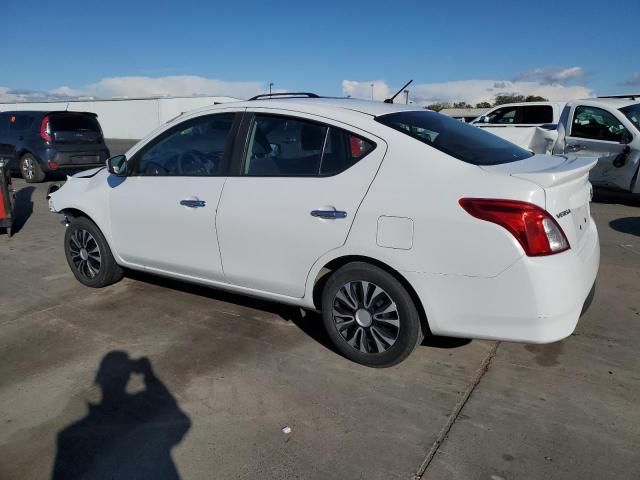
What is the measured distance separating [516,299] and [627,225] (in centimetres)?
551

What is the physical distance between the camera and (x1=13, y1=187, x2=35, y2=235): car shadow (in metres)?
8.07

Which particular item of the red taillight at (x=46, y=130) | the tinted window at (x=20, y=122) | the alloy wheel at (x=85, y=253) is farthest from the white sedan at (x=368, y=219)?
the tinted window at (x=20, y=122)

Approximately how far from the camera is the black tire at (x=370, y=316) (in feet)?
10.2

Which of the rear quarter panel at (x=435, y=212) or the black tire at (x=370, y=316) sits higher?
the rear quarter panel at (x=435, y=212)

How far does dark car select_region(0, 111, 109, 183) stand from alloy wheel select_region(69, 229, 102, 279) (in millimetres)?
7982

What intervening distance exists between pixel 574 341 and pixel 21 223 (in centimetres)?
796

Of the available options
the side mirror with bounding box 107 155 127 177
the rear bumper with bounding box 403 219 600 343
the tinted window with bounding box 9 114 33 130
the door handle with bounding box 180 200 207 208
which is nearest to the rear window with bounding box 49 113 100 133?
the tinted window with bounding box 9 114 33 130

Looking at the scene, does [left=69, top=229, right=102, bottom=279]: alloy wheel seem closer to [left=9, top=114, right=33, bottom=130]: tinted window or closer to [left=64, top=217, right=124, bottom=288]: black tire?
[left=64, top=217, right=124, bottom=288]: black tire

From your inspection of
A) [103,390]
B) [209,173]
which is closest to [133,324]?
[103,390]

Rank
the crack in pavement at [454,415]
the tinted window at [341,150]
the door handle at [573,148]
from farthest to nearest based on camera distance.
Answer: the door handle at [573,148]
the tinted window at [341,150]
the crack in pavement at [454,415]

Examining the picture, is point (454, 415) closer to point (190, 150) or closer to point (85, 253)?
point (190, 150)

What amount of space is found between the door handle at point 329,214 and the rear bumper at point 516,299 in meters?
0.53

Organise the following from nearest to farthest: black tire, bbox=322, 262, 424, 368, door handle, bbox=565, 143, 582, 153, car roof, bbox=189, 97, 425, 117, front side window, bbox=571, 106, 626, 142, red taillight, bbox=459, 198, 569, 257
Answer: red taillight, bbox=459, 198, 569, 257 → black tire, bbox=322, 262, 424, 368 → car roof, bbox=189, 97, 425, 117 → front side window, bbox=571, 106, 626, 142 → door handle, bbox=565, 143, 582, 153

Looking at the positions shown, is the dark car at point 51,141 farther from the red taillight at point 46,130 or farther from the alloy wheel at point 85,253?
the alloy wheel at point 85,253
